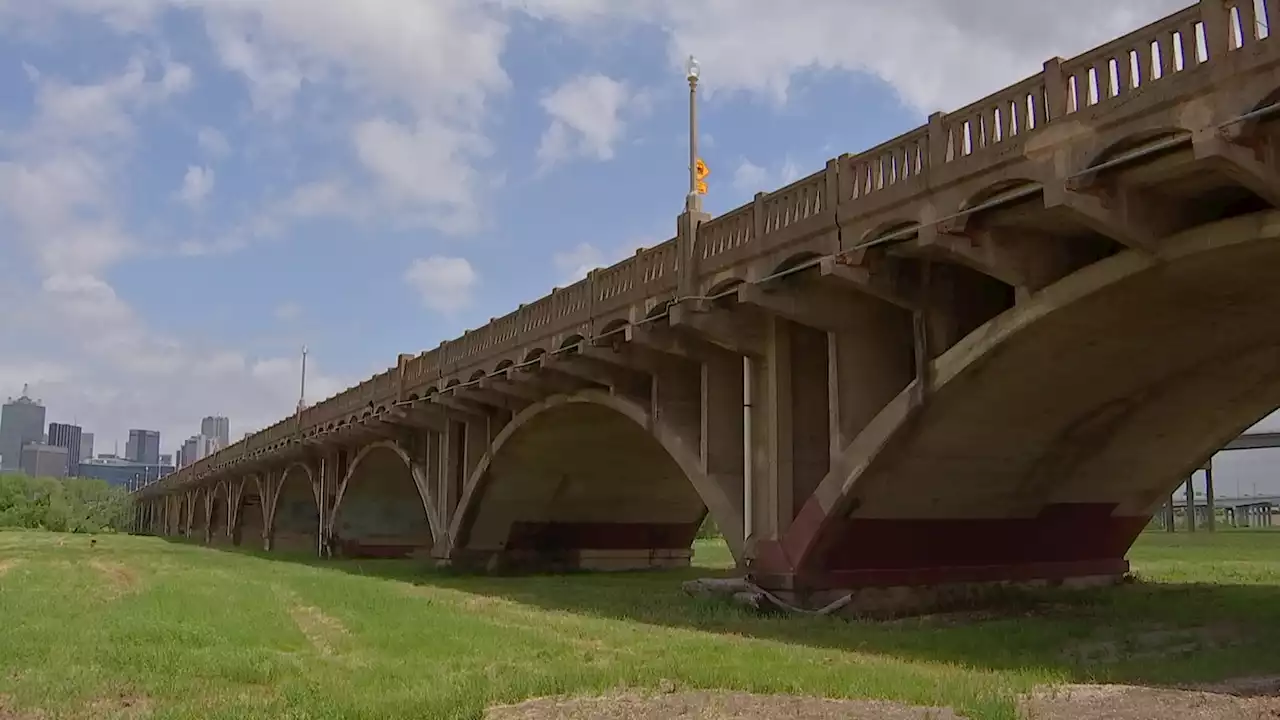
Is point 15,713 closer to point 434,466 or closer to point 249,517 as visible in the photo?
point 434,466

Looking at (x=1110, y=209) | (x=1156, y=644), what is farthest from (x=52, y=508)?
(x=1110, y=209)

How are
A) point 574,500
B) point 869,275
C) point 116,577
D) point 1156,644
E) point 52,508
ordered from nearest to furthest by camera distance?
point 1156,644, point 869,275, point 116,577, point 574,500, point 52,508

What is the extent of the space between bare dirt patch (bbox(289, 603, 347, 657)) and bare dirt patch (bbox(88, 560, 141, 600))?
13.6 feet

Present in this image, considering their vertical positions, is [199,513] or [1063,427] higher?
[1063,427]

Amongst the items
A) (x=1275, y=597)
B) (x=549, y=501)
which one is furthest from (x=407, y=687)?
(x=549, y=501)

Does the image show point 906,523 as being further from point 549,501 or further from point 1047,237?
point 549,501

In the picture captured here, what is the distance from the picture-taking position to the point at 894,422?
59.0ft

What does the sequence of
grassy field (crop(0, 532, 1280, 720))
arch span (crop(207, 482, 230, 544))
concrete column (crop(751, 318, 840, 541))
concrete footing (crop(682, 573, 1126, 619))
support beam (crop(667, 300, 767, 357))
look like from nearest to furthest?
grassy field (crop(0, 532, 1280, 720)) < concrete footing (crop(682, 573, 1126, 619)) < concrete column (crop(751, 318, 840, 541)) < support beam (crop(667, 300, 767, 357)) < arch span (crop(207, 482, 230, 544))

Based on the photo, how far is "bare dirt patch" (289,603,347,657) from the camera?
49.5 ft

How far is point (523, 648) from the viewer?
566 inches

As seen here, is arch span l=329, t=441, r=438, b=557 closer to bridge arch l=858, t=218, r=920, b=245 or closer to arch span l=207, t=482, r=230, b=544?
arch span l=207, t=482, r=230, b=544

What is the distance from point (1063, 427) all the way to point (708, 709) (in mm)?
12360

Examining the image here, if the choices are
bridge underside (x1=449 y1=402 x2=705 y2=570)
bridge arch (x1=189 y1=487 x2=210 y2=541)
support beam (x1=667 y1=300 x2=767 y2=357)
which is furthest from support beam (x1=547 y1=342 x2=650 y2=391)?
bridge arch (x1=189 y1=487 x2=210 y2=541)

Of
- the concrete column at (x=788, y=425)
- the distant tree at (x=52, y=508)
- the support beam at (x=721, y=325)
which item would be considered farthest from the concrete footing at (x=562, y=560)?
the distant tree at (x=52, y=508)
